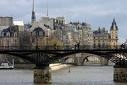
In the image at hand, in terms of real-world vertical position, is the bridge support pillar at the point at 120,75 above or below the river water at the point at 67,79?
above

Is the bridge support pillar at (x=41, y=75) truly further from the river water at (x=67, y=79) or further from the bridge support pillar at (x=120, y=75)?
the bridge support pillar at (x=120, y=75)

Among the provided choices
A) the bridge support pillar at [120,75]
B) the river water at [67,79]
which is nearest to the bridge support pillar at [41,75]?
the river water at [67,79]

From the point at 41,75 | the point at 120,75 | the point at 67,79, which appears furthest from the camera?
the point at 67,79

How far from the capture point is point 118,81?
294 feet

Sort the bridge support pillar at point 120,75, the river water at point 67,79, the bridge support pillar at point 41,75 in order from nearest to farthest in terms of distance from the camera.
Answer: the river water at point 67,79 → the bridge support pillar at point 41,75 → the bridge support pillar at point 120,75

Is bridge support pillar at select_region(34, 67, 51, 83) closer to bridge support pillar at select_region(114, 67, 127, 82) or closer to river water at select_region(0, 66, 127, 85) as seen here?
river water at select_region(0, 66, 127, 85)

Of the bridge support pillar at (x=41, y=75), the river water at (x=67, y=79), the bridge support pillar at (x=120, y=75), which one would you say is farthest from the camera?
the bridge support pillar at (x=120, y=75)

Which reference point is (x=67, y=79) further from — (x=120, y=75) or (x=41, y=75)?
(x=120, y=75)

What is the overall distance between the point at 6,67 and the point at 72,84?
2647 inches

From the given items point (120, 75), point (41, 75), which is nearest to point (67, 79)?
point (41, 75)

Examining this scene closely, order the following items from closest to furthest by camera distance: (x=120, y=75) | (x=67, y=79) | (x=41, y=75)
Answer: (x=41, y=75) → (x=120, y=75) → (x=67, y=79)

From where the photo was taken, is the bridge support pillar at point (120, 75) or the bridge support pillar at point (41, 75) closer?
the bridge support pillar at point (41, 75)

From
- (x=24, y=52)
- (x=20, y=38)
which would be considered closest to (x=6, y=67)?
(x=20, y=38)

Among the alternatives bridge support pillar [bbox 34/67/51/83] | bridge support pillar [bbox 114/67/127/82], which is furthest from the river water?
bridge support pillar [bbox 34/67/51/83]
